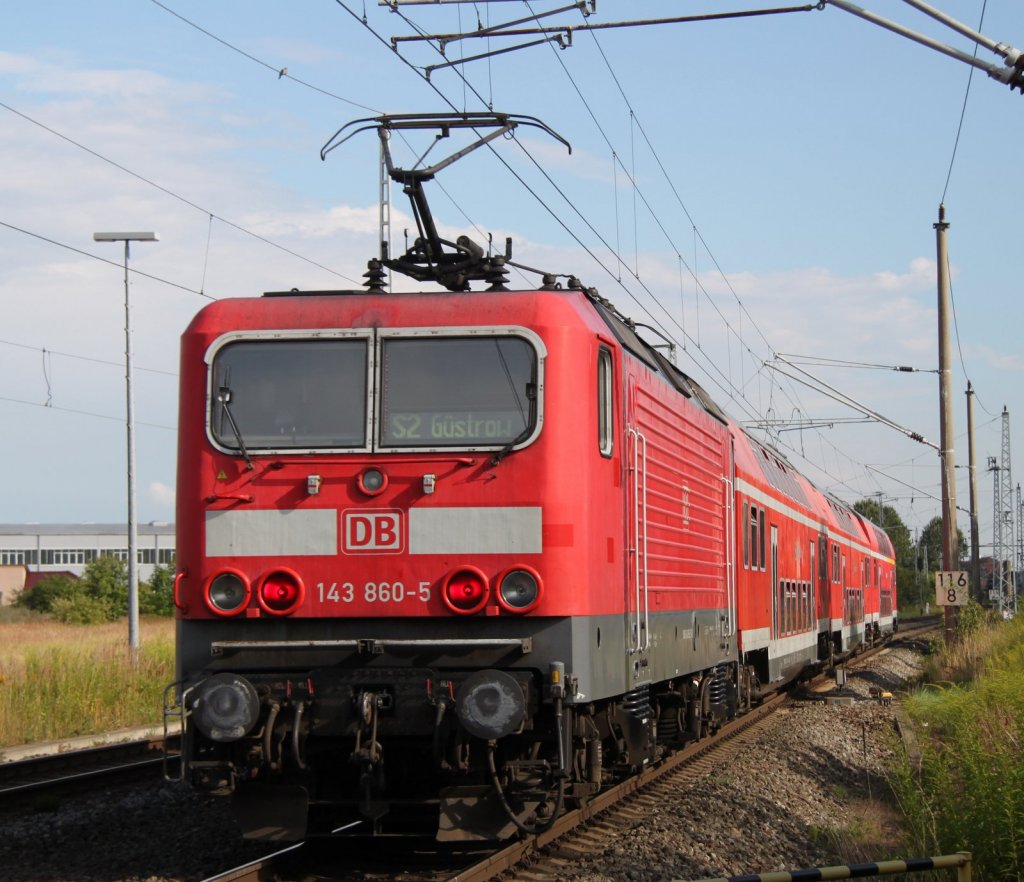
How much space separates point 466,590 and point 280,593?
1.06 meters

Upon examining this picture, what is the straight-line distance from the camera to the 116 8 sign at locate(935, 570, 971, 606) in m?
24.3

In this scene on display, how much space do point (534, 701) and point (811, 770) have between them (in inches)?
236

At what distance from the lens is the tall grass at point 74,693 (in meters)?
15.7

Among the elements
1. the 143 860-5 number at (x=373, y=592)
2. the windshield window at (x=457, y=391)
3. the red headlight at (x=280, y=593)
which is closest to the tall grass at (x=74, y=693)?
the red headlight at (x=280, y=593)

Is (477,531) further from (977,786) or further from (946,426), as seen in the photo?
(946,426)

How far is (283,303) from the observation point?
8383 millimetres

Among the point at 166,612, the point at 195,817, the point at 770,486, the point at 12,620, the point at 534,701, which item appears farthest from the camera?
the point at 12,620

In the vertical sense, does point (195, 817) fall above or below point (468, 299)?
below

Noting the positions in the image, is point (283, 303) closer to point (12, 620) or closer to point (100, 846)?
point (100, 846)

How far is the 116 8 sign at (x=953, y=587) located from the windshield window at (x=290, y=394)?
60.3 ft

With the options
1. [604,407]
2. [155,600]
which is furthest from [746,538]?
[155,600]

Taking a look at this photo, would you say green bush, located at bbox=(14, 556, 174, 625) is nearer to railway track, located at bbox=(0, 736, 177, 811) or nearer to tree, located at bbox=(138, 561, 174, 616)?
tree, located at bbox=(138, 561, 174, 616)

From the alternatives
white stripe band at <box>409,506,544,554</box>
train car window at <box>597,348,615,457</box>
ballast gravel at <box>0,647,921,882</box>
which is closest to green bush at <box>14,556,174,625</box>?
ballast gravel at <box>0,647,921,882</box>

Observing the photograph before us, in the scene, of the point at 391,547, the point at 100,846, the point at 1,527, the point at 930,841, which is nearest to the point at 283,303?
the point at 391,547
